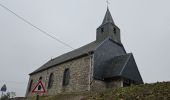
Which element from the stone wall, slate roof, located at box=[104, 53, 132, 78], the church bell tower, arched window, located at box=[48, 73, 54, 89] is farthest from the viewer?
arched window, located at box=[48, 73, 54, 89]

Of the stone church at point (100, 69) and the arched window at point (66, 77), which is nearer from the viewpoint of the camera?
the stone church at point (100, 69)

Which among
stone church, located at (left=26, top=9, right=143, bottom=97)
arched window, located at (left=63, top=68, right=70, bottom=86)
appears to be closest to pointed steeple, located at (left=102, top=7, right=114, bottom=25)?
stone church, located at (left=26, top=9, right=143, bottom=97)

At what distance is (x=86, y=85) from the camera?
18.4 m

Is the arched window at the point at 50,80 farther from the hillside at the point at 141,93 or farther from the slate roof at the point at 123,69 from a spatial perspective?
the hillside at the point at 141,93

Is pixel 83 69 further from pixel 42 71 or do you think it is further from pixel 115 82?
pixel 42 71

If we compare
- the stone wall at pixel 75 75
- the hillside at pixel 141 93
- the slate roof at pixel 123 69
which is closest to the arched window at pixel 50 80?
the stone wall at pixel 75 75

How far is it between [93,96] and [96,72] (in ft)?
25.0

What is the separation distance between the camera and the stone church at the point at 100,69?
1853 centimetres

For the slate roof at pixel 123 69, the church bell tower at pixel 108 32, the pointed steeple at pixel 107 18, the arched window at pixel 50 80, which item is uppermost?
the pointed steeple at pixel 107 18

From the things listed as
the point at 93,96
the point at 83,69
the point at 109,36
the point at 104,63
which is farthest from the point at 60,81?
the point at 93,96

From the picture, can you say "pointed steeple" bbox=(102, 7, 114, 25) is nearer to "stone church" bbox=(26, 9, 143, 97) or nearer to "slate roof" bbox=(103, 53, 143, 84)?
"stone church" bbox=(26, 9, 143, 97)

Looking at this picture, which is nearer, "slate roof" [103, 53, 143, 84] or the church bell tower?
"slate roof" [103, 53, 143, 84]

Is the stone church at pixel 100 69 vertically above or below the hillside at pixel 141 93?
above

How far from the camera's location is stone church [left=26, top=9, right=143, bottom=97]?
18.5 metres
